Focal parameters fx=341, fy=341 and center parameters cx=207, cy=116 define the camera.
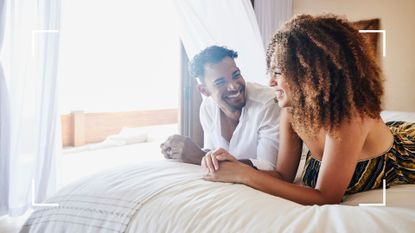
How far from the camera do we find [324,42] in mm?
797

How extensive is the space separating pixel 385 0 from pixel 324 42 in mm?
1907

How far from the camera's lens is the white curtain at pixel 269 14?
2.85m

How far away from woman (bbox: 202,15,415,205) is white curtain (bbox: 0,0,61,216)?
1.11m

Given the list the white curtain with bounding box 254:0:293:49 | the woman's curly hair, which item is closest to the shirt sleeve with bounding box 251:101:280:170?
the woman's curly hair

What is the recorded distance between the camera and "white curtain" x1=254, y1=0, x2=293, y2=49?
285cm

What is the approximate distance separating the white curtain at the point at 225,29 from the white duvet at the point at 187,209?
1563 millimetres

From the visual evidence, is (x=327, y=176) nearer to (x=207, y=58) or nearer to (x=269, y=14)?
(x=207, y=58)

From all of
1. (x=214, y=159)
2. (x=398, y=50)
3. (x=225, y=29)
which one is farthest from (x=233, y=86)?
(x=398, y=50)

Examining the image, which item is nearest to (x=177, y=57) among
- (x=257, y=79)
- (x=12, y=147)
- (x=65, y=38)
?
(x=257, y=79)

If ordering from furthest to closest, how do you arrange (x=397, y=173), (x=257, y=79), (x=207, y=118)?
(x=257, y=79) < (x=207, y=118) < (x=397, y=173)

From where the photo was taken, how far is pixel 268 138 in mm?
1182

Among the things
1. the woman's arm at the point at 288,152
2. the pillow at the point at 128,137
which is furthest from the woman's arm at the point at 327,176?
the pillow at the point at 128,137

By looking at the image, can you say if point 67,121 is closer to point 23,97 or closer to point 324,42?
point 23,97

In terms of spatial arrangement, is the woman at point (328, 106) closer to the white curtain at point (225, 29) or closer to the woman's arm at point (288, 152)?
the woman's arm at point (288, 152)
